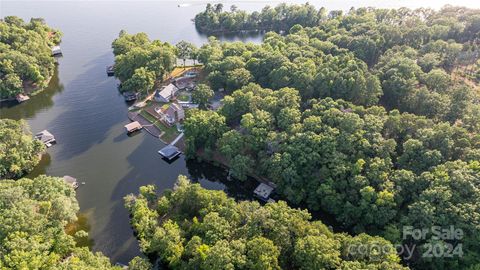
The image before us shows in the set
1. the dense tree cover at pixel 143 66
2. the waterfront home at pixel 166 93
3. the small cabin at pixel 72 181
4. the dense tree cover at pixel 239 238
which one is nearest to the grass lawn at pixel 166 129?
the waterfront home at pixel 166 93

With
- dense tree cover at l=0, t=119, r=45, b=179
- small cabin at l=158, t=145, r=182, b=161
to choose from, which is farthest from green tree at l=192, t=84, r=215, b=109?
dense tree cover at l=0, t=119, r=45, b=179

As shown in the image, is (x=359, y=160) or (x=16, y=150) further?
(x=16, y=150)

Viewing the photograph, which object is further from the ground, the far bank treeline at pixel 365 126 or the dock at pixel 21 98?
the far bank treeline at pixel 365 126

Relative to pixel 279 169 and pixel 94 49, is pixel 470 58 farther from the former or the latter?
pixel 94 49

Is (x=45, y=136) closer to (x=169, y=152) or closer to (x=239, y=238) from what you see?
(x=169, y=152)

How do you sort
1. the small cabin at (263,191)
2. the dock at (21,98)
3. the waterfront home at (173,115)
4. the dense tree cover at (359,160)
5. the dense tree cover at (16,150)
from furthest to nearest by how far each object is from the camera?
1. the dock at (21,98)
2. the waterfront home at (173,115)
3. the dense tree cover at (16,150)
4. the small cabin at (263,191)
5. the dense tree cover at (359,160)

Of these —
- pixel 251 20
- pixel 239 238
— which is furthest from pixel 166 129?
pixel 251 20

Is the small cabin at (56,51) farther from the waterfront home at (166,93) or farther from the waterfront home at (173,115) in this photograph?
the waterfront home at (173,115)

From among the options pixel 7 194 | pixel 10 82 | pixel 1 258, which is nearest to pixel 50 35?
pixel 10 82
